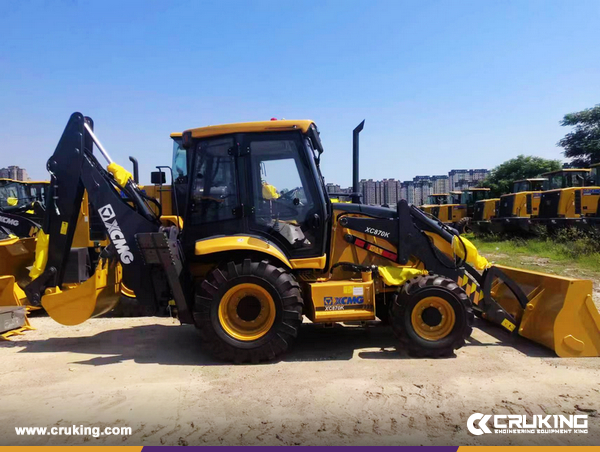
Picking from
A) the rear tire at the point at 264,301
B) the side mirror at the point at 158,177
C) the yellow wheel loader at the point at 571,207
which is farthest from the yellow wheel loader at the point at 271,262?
the yellow wheel loader at the point at 571,207

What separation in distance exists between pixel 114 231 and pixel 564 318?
5.04 meters

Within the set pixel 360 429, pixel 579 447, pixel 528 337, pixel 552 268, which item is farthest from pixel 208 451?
pixel 552 268

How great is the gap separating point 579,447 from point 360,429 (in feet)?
4.88

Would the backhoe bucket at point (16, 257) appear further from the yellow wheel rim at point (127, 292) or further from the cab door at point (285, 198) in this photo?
the cab door at point (285, 198)

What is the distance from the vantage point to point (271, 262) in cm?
510

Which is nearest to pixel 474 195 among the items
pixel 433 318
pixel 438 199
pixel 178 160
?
pixel 438 199

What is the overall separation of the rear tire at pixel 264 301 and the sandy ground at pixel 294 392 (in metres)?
0.17

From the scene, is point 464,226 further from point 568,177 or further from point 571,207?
point 571,207

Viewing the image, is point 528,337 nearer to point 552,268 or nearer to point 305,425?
point 305,425

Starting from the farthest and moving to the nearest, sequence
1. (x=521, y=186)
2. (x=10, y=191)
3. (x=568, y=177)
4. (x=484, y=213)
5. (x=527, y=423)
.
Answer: (x=521, y=186) → (x=484, y=213) → (x=568, y=177) → (x=10, y=191) → (x=527, y=423)

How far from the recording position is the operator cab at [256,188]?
5125mm

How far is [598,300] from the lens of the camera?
748cm

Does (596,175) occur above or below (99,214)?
above

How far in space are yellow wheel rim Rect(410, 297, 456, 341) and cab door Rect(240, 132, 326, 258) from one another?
1.26 meters
